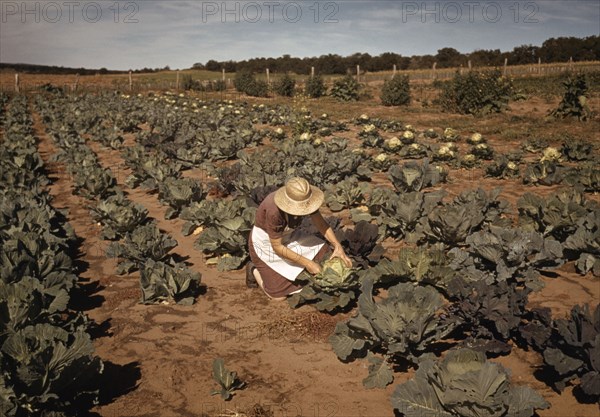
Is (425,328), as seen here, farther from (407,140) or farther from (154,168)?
(407,140)

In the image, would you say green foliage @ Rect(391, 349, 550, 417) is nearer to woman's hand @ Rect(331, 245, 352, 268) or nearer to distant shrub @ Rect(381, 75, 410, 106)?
woman's hand @ Rect(331, 245, 352, 268)

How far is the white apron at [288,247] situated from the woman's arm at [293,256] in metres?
0.17

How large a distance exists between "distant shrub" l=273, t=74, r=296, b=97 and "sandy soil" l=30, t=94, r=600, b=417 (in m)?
26.8

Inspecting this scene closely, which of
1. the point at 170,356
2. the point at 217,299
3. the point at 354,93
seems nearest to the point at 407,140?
the point at 217,299

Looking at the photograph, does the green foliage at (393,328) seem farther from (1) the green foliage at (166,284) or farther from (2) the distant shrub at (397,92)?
(2) the distant shrub at (397,92)

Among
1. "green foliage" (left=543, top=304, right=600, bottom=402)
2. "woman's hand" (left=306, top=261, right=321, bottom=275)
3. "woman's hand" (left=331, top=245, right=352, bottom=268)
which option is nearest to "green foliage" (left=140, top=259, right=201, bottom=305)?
"woman's hand" (left=306, top=261, right=321, bottom=275)

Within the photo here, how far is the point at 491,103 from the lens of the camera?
690 inches

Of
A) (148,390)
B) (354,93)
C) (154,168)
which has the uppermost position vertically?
(354,93)

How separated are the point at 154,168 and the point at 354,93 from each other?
19.6 metres

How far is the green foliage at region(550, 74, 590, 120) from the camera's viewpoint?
1418 centimetres

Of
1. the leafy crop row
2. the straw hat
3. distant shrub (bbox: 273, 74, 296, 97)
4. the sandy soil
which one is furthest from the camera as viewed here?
distant shrub (bbox: 273, 74, 296, 97)

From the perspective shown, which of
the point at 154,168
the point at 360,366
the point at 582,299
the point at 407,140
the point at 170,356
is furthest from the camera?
the point at 407,140

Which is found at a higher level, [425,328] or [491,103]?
[491,103]

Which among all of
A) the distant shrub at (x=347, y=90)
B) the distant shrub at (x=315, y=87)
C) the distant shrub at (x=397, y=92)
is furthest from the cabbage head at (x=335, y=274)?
the distant shrub at (x=315, y=87)
